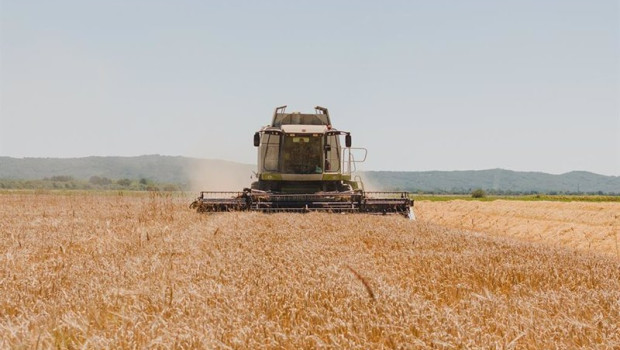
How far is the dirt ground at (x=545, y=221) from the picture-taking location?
57.0 ft

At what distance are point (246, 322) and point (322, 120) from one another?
1846 cm

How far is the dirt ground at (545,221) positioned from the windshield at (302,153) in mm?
6277

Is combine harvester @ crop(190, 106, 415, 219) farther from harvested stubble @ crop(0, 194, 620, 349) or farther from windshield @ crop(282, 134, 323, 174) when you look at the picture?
harvested stubble @ crop(0, 194, 620, 349)

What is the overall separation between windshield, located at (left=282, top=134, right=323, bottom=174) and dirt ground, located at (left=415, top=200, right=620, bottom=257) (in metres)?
6.28

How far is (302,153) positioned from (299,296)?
16198 millimetres

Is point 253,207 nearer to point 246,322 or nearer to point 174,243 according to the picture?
point 174,243

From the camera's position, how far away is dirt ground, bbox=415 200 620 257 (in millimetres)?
17359

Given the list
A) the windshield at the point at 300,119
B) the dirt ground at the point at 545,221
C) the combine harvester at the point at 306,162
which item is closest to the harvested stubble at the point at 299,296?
the dirt ground at the point at 545,221

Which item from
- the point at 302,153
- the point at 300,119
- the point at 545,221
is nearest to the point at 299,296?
the point at 302,153

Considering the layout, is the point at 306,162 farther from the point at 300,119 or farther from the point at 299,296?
the point at 299,296

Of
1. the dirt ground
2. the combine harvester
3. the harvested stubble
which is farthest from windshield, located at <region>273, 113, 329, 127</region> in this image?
the harvested stubble

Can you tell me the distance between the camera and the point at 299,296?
4234 millimetres

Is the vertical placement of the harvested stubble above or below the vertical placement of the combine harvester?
below

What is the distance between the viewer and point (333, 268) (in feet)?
18.5
